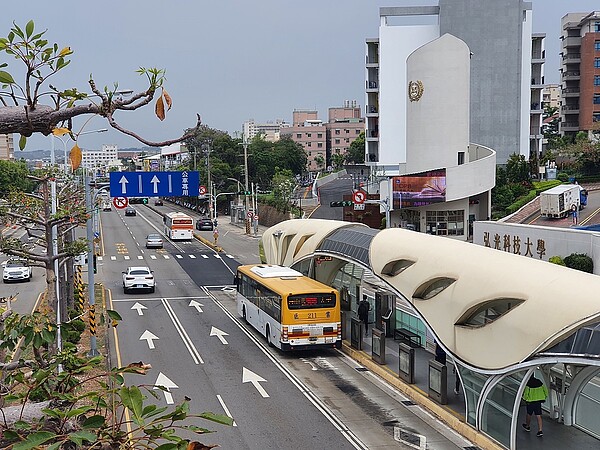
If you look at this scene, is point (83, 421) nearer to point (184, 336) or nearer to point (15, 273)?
point (184, 336)

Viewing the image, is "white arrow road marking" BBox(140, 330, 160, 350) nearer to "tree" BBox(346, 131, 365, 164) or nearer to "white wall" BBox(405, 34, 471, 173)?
"white wall" BBox(405, 34, 471, 173)

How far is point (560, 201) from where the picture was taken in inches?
1869

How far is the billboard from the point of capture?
53000mm

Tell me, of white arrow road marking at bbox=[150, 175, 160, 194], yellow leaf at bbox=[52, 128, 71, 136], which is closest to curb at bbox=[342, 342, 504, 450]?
white arrow road marking at bbox=[150, 175, 160, 194]

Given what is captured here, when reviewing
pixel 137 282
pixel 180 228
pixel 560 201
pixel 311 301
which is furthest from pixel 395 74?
pixel 311 301

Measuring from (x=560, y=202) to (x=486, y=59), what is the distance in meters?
31.3

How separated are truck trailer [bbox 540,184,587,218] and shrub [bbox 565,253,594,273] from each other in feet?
69.1

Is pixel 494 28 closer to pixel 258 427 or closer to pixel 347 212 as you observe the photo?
pixel 347 212

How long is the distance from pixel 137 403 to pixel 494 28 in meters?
76.2

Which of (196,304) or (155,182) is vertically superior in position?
(155,182)

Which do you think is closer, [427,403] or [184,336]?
[427,403]

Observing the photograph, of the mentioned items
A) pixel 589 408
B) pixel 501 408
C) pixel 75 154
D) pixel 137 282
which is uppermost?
pixel 75 154

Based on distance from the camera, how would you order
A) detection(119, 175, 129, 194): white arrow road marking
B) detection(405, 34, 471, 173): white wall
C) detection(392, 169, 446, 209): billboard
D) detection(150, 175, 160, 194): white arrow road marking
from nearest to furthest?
detection(119, 175, 129, 194): white arrow road marking → detection(150, 175, 160, 194): white arrow road marking → detection(392, 169, 446, 209): billboard → detection(405, 34, 471, 173): white wall

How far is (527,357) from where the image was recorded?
13.5m
